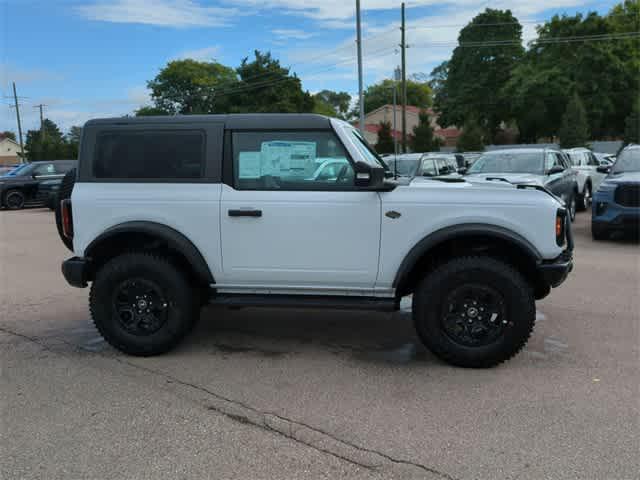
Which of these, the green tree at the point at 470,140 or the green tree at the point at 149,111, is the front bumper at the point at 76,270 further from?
the green tree at the point at 149,111

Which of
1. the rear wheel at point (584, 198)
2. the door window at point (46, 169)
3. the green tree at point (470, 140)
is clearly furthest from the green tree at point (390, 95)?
the rear wheel at point (584, 198)

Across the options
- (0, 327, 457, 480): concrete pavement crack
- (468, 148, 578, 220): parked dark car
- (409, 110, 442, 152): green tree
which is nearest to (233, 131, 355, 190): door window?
(0, 327, 457, 480): concrete pavement crack

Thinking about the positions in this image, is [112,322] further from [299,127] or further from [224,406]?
[299,127]

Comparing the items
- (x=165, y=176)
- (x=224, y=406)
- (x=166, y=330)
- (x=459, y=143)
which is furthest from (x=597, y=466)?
(x=459, y=143)

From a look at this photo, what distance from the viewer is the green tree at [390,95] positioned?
93125mm

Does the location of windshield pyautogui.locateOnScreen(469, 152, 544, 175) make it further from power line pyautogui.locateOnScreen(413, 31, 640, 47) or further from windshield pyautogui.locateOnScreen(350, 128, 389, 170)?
power line pyautogui.locateOnScreen(413, 31, 640, 47)

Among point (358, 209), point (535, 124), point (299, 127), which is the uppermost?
point (535, 124)

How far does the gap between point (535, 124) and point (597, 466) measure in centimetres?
4856

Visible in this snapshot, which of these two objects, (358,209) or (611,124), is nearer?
(358,209)

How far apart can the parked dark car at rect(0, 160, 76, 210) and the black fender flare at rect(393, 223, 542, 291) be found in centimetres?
1838

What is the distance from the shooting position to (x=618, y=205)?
9641 millimetres

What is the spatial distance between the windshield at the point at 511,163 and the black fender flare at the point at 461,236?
6994mm

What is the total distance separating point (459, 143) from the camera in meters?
42.2

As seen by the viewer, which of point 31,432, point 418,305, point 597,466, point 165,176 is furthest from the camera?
point 165,176
